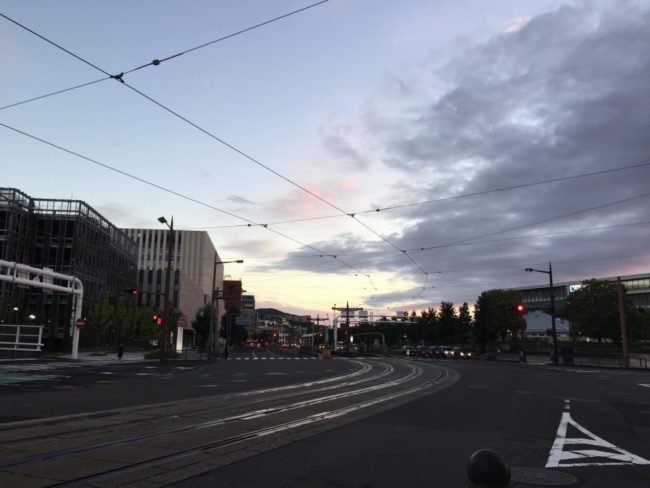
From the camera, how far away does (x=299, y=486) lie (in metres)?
6.78

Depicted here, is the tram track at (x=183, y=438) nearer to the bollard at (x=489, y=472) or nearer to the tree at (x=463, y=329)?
the bollard at (x=489, y=472)

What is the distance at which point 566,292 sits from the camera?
136125mm

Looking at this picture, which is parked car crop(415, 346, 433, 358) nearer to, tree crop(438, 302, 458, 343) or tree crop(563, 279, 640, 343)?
tree crop(563, 279, 640, 343)

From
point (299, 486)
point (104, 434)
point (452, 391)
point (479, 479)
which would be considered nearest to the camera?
point (479, 479)

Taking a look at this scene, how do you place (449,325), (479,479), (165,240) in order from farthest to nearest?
1. (165,240)
2. (449,325)
3. (479,479)

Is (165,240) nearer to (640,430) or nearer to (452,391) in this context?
(452,391)

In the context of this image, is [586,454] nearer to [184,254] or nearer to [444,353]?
[444,353]

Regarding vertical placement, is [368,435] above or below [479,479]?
below

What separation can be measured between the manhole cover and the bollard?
2986 mm

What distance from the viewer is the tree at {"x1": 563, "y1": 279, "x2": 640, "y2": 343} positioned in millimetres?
69875

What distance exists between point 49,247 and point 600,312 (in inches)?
2789

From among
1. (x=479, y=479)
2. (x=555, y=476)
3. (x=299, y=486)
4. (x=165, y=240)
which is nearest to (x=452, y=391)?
(x=555, y=476)

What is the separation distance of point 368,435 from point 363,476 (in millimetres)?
3404

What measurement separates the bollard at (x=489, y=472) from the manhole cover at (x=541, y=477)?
299 centimetres
